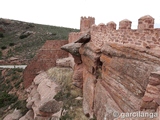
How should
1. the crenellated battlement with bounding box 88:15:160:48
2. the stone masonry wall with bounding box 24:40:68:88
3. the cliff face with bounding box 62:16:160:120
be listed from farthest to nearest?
the stone masonry wall with bounding box 24:40:68:88 < the crenellated battlement with bounding box 88:15:160:48 < the cliff face with bounding box 62:16:160:120

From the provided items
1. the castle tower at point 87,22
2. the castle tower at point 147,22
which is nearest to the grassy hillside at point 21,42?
the castle tower at point 87,22

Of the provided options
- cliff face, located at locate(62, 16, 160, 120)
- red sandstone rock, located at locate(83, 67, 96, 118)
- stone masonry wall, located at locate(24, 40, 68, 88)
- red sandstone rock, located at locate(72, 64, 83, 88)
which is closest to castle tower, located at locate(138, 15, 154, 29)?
cliff face, located at locate(62, 16, 160, 120)

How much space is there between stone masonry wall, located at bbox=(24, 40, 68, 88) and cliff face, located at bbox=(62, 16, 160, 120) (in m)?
10.7

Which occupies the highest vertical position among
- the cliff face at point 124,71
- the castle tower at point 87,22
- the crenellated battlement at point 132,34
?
the castle tower at point 87,22

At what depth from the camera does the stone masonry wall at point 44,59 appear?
18928 millimetres

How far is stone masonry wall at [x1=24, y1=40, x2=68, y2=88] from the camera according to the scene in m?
18.9

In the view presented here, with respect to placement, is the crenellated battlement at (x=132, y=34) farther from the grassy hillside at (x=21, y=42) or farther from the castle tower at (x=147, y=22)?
the grassy hillside at (x=21, y=42)

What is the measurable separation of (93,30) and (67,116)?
5.23 m

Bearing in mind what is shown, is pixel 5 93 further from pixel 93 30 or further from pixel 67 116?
pixel 93 30

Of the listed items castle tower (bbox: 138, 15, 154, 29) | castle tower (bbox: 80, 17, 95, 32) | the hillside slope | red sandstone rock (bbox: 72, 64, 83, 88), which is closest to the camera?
castle tower (bbox: 138, 15, 154, 29)

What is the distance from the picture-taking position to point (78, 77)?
11.7m

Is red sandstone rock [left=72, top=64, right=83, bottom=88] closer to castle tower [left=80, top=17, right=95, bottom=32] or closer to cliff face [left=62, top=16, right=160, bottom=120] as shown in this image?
cliff face [left=62, top=16, right=160, bottom=120]

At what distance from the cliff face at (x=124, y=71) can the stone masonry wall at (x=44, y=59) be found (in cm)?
1067

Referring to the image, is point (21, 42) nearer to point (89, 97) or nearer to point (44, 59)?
point (44, 59)
